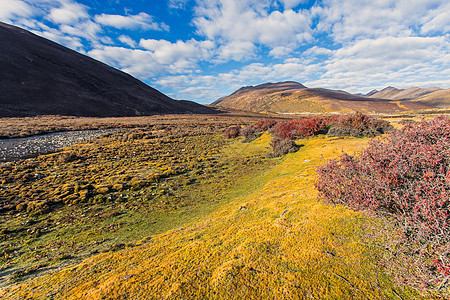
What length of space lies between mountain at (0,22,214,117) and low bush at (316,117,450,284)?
7861 centimetres

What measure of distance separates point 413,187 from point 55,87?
110676 mm

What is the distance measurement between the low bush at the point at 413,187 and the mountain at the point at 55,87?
258ft

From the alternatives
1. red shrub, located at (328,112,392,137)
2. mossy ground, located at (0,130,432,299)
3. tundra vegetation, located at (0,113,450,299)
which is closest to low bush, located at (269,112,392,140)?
red shrub, located at (328,112,392,137)

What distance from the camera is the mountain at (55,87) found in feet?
216

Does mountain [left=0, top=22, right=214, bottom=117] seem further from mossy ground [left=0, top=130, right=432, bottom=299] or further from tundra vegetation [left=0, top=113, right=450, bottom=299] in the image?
mossy ground [left=0, top=130, right=432, bottom=299]

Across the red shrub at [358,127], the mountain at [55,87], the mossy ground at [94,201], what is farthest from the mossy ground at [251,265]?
the mountain at [55,87]

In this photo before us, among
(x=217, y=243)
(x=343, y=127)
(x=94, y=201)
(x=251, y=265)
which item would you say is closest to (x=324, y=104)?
(x=343, y=127)

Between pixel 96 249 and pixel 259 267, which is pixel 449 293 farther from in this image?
pixel 96 249

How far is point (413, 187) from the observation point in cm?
312

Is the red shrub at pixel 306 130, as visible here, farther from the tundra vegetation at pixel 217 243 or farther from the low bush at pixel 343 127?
the tundra vegetation at pixel 217 243

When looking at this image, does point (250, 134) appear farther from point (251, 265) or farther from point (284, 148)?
point (251, 265)

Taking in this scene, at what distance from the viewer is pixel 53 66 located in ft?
305

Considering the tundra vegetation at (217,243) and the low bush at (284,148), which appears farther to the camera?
the low bush at (284,148)

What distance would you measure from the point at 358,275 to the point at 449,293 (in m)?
0.85
